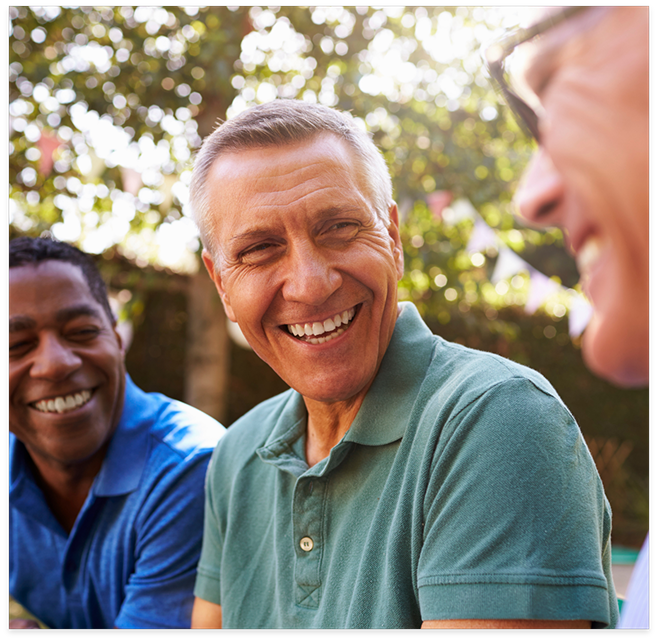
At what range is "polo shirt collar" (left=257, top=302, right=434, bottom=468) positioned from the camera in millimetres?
1391

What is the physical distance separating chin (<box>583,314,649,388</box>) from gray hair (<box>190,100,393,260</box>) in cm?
115

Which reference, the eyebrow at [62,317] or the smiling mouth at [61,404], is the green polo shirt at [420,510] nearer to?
the smiling mouth at [61,404]

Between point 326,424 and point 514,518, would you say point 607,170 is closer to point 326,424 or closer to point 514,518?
point 514,518

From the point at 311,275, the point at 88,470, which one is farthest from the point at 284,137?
the point at 88,470

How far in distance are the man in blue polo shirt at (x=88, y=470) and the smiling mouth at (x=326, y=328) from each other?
0.77 m

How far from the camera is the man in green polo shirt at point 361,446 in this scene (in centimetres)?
105

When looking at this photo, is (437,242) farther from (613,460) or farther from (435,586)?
(613,460)

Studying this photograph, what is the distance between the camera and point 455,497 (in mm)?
1127

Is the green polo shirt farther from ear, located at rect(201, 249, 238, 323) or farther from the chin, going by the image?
the chin

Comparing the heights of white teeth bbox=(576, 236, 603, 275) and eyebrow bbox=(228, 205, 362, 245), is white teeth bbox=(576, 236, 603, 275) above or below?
above

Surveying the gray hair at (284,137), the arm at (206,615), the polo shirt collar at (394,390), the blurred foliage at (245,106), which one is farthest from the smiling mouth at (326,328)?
the blurred foliage at (245,106)

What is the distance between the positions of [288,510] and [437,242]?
121 inches

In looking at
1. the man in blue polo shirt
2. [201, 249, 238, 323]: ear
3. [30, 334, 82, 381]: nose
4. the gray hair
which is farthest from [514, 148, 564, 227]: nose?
[30, 334, 82, 381]: nose

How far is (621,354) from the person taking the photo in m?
0.39
